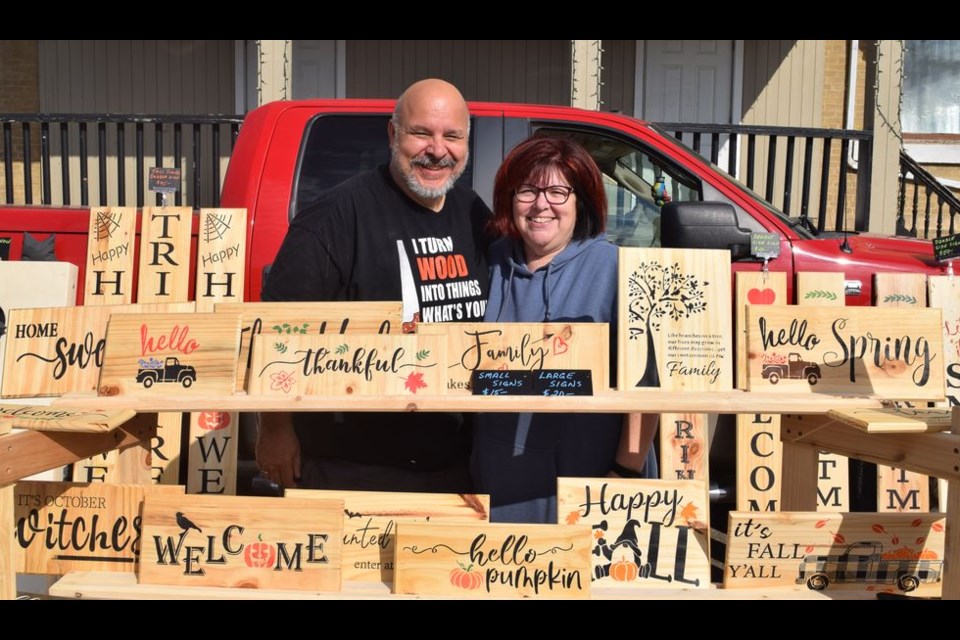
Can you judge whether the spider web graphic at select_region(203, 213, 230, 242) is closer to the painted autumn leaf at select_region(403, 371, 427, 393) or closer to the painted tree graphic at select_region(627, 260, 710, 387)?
the painted autumn leaf at select_region(403, 371, 427, 393)

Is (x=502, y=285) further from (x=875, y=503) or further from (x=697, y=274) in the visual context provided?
(x=875, y=503)

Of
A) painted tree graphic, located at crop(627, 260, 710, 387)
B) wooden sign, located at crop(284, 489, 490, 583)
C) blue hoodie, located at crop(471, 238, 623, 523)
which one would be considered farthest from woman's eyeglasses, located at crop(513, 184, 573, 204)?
wooden sign, located at crop(284, 489, 490, 583)

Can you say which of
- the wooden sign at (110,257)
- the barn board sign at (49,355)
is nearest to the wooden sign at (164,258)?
the wooden sign at (110,257)

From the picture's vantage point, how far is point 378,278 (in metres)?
2.91

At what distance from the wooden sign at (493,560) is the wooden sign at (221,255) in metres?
1.88

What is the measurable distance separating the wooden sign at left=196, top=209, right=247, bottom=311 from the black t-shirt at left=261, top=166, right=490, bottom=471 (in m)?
1.17

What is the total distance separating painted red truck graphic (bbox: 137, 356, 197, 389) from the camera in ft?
8.15

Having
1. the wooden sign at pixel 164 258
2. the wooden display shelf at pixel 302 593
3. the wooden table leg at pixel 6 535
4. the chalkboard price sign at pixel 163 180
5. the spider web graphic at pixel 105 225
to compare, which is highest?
the chalkboard price sign at pixel 163 180

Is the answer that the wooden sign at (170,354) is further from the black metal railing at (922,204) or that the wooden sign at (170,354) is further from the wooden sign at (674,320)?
the black metal railing at (922,204)

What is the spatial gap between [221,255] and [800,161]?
779 centimetres

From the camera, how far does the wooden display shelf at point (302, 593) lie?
2.47m

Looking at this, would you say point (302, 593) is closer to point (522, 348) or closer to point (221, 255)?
point (522, 348)

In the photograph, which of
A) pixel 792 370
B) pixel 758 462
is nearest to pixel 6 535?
pixel 792 370

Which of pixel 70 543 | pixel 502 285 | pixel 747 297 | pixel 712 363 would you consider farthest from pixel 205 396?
pixel 747 297
